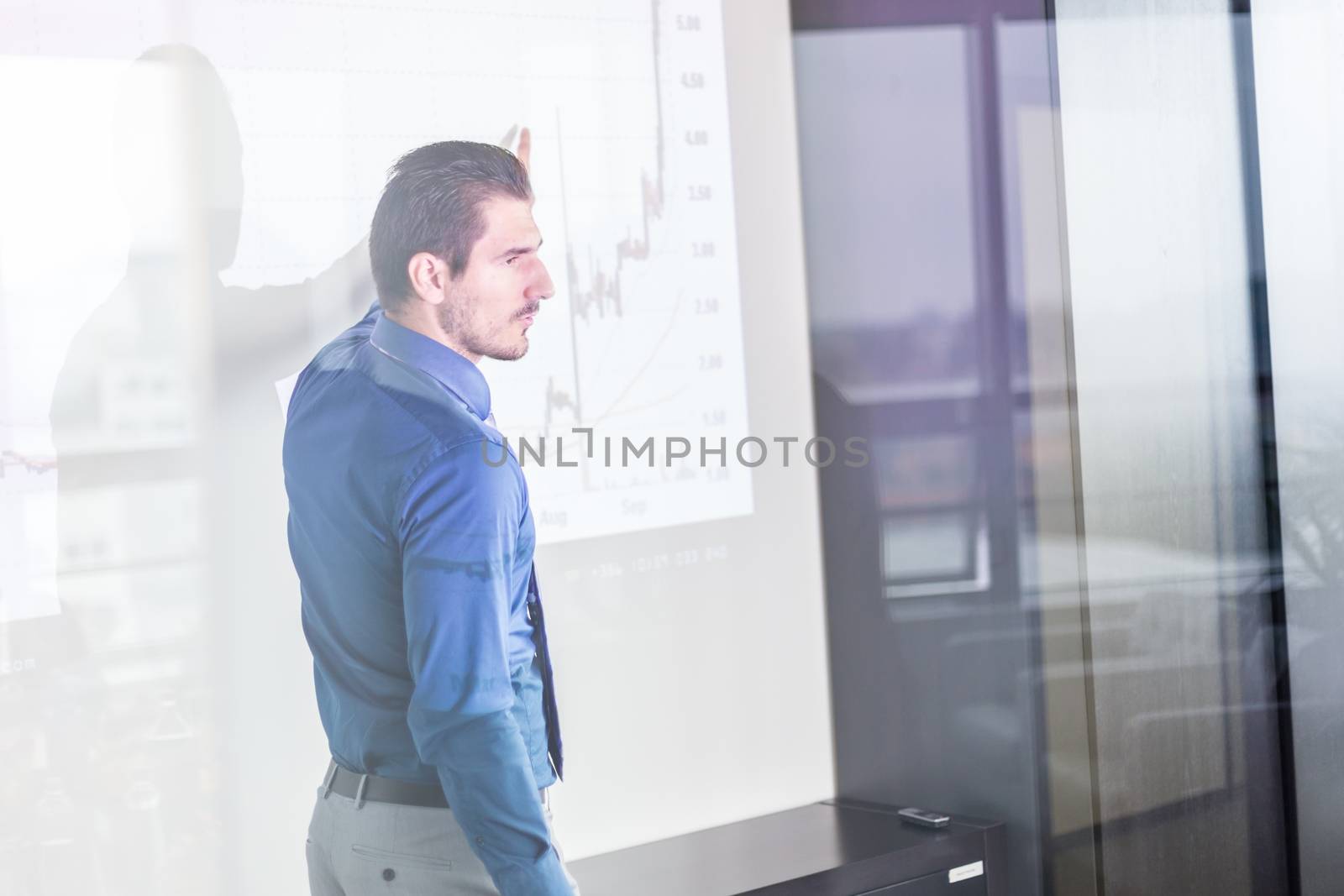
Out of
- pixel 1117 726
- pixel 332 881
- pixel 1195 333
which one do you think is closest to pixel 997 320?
pixel 1195 333

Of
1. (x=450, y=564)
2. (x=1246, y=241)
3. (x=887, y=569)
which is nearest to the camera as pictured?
(x=450, y=564)

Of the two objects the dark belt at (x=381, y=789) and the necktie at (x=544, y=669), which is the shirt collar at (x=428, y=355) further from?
the dark belt at (x=381, y=789)

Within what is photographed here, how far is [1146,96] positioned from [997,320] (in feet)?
1.66

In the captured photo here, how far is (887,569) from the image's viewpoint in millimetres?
2867

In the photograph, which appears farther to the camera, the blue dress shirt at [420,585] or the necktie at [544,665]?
the necktie at [544,665]

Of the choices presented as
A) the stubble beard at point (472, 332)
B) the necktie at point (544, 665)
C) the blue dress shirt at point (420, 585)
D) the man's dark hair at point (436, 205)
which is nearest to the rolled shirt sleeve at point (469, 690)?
the blue dress shirt at point (420, 585)

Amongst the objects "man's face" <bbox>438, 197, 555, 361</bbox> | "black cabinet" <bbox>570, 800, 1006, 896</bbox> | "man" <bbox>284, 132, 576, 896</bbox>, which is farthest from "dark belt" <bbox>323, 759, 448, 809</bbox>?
"man's face" <bbox>438, 197, 555, 361</bbox>

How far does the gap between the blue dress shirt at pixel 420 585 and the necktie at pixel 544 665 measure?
0.02 metres

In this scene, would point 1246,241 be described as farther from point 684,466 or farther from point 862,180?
point 684,466

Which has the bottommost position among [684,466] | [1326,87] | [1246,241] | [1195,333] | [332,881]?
[332,881]

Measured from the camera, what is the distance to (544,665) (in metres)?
2.32

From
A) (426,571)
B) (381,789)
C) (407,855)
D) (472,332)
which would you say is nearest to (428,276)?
(472,332)

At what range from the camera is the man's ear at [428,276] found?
226 centimetres

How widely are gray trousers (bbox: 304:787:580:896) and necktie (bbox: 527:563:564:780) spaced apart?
0.79ft
